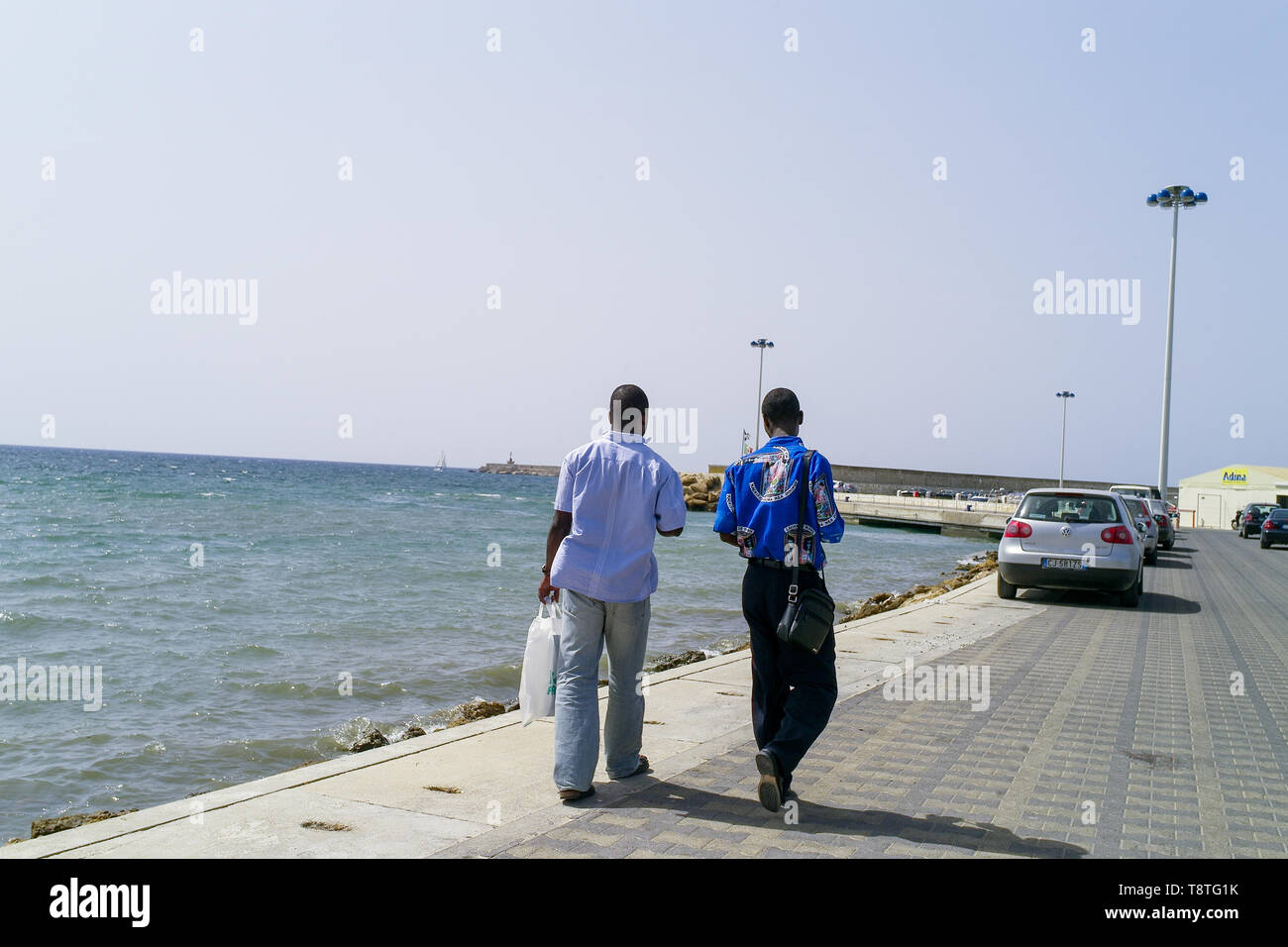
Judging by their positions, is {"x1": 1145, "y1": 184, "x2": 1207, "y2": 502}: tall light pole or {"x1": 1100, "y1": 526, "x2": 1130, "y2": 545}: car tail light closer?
{"x1": 1100, "y1": 526, "x2": 1130, "y2": 545}: car tail light

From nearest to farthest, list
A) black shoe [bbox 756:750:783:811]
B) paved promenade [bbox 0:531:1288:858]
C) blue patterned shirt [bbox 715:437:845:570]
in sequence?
1. paved promenade [bbox 0:531:1288:858]
2. black shoe [bbox 756:750:783:811]
3. blue patterned shirt [bbox 715:437:845:570]

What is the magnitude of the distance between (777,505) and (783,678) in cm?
84

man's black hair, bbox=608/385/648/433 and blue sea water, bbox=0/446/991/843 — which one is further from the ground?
man's black hair, bbox=608/385/648/433

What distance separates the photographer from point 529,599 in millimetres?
18125

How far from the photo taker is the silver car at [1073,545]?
13.8 meters

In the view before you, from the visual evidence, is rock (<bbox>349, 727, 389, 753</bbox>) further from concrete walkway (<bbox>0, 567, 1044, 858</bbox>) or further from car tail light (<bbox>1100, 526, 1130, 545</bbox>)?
car tail light (<bbox>1100, 526, 1130, 545</bbox>)

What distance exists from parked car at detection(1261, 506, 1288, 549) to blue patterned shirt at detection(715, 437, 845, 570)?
36666 mm

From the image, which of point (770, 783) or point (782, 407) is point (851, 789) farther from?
point (782, 407)

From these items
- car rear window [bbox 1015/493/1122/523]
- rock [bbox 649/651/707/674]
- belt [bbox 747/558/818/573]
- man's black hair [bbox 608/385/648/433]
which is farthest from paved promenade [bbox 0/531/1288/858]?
car rear window [bbox 1015/493/1122/523]

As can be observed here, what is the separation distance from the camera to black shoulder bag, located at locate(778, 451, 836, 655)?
452cm

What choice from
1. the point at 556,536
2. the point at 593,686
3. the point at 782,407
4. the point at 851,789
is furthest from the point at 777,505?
the point at 851,789

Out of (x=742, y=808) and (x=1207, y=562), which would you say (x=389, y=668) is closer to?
(x=742, y=808)

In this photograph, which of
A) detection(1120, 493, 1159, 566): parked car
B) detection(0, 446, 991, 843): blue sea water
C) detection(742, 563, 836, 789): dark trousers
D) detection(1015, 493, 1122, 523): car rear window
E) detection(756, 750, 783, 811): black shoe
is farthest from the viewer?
detection(1120, 493, 1159, 566): parked car

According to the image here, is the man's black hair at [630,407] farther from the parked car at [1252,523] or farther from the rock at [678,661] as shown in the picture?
the parked car at [1252,523]
